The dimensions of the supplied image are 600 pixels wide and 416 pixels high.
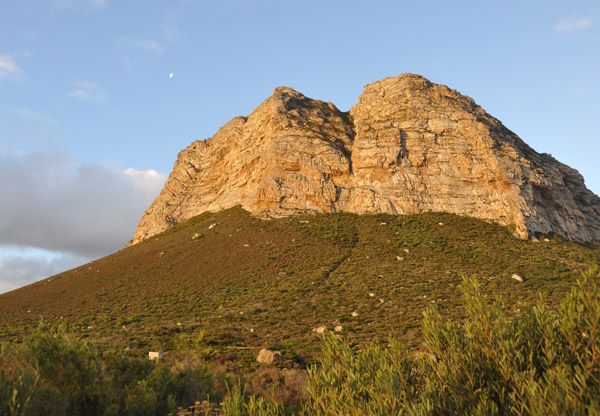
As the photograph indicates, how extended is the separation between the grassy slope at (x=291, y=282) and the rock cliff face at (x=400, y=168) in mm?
4432

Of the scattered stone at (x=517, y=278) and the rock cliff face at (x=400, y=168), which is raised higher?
the rock cliff face at (x=400, y=168)

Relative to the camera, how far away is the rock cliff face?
53.0m

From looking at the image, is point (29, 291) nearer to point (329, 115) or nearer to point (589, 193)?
point (329, 115)

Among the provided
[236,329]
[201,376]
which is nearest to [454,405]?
[201,376]

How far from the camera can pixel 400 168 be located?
56.9m

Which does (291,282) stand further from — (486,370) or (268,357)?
(486,370)

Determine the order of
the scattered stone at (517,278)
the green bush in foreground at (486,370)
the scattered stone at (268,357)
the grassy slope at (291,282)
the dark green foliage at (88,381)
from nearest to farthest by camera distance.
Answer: the green bush in foreground at (486,370) < the dark green foliage at (88,381) < the scattered stone at (268,357) < the grassy slope at (291,282) < the scattered stone at (517,278)

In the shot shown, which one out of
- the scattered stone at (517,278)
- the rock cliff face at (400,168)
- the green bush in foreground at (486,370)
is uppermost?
the rock cliff face at (400,168)

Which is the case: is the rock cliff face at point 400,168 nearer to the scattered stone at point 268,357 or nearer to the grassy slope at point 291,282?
the grassy slope at point 291,282

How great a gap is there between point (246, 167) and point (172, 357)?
5205 centimetres

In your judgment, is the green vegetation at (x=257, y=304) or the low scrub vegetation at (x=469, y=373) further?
the green vegetation at (x=257, y=304)

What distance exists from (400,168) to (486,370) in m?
53.5

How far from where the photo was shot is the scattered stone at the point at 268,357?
1894 cm

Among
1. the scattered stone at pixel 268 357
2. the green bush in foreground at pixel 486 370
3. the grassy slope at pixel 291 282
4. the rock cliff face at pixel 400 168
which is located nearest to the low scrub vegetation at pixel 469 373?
the green bush in foreground at pixel 486 370
